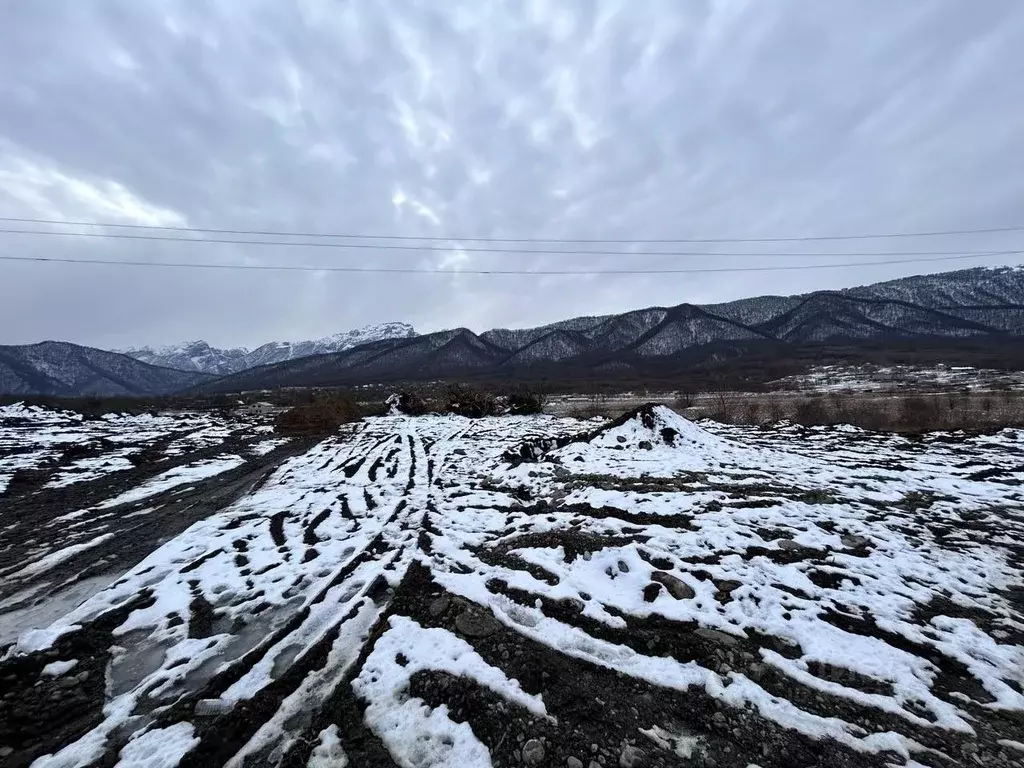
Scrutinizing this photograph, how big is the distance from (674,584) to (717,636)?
1.09 m

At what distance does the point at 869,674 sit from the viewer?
381 centimetres

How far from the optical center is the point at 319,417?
29.4 m

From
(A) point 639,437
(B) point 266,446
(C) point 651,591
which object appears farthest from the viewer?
(B) point 266,446

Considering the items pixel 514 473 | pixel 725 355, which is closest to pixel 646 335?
pixel 725 355

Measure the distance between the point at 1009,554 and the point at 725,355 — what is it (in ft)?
525

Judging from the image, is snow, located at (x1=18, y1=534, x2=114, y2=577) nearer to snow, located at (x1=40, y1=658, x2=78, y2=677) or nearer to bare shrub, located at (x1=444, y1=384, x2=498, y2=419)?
snow, located at (x1=40, y1=658, x2=78, y2=677)

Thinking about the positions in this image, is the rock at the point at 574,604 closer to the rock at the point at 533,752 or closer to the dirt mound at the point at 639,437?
the rock at the point at 533,752

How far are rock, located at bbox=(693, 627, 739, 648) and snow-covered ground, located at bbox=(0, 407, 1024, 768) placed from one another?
0.03m

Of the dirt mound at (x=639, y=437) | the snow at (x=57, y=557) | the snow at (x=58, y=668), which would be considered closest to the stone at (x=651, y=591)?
the snow at (x=58, y=668)

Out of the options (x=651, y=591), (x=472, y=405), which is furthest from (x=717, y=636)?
(x=472, y=405)

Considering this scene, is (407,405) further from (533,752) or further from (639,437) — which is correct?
(533,752)

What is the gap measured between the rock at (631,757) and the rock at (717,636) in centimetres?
173

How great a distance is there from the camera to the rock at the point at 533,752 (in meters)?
2.93

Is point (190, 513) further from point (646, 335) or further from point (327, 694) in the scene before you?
point (646, 335)
